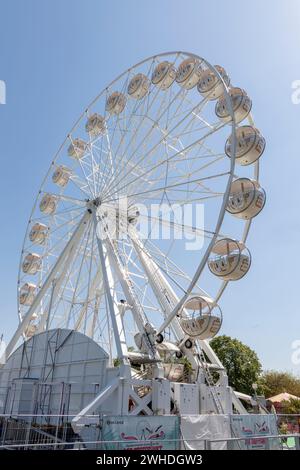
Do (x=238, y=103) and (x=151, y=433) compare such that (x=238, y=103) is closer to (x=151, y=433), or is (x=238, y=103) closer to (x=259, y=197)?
(x=259, y=197)

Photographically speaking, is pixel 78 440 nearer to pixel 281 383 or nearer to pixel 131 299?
pixel 131 299

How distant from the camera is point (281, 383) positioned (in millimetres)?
46875

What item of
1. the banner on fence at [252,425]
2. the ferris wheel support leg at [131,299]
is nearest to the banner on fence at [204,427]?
the banner on fence at [252,425]

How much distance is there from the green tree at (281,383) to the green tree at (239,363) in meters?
9.31

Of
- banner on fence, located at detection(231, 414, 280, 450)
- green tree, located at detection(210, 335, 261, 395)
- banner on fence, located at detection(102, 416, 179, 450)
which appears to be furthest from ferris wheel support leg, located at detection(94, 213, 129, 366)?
green tree, located at detection(210, 335, 261, 395)

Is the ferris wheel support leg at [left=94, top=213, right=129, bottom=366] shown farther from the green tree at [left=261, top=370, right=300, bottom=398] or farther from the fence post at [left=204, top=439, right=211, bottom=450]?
the green tree at [left=261, top=370, right=300, bottom=398]

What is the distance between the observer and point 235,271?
1490 centimetres

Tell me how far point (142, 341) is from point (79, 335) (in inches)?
116

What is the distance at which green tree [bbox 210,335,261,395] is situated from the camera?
3547 centimetres

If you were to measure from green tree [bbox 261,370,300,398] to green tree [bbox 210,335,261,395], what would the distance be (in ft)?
30.5

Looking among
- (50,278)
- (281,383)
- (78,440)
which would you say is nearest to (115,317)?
(78,440)

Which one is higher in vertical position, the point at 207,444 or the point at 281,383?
the point at 281,383

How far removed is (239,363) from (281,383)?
14323 mm
